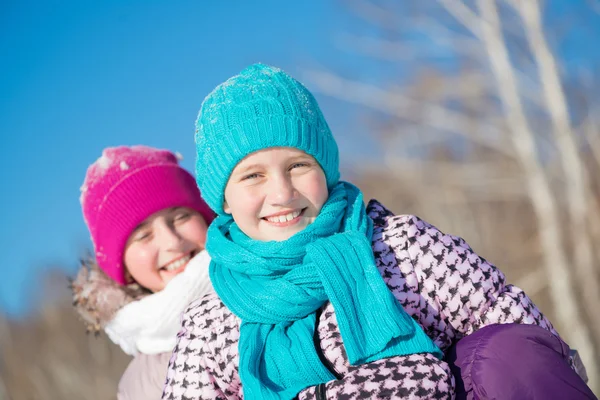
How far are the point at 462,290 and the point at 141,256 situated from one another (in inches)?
65.5

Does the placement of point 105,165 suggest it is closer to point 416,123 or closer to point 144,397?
point 144,397

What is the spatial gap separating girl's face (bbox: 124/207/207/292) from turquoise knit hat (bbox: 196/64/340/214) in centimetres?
74

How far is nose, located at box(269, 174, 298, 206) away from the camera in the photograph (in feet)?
6.70

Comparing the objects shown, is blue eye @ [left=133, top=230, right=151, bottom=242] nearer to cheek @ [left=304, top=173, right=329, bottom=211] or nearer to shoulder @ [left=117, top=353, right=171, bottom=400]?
shoulder @ [left=117, top=353, right=171, bottom=400]

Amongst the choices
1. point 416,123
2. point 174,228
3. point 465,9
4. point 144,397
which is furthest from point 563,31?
point 144,397

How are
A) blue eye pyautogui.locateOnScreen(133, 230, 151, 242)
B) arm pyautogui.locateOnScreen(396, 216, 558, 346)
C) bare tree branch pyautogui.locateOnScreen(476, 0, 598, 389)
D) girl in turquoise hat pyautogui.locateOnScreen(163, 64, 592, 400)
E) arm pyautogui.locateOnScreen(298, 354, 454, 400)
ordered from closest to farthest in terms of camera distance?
arm pyautogui.locateOnScreen(298, 354, 454, 400), girl in turquoise hat pyautogui.locateOnScreen(163, 64, 592, 400), arm pyautogui.locateOnScreen(396, 216, 558, 346), blue eye pyautogui.locateOnScreen(133, 230, 151, 242), bare tree branch pyautogui.locateOnScreen(476, 0, 598, 389)

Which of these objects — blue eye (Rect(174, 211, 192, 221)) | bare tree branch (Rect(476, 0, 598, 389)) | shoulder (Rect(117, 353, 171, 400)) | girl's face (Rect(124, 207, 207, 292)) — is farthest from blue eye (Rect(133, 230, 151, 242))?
bare tree branch (Rect(476, 0, 598, 389))

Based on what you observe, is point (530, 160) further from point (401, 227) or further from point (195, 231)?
point (401, 227)

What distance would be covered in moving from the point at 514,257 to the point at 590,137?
7.10 metres

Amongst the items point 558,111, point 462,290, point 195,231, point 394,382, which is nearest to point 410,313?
point 462,290

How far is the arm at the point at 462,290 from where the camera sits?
1973 millimetres

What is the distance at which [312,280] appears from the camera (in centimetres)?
200

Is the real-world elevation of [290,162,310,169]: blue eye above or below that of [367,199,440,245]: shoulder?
above

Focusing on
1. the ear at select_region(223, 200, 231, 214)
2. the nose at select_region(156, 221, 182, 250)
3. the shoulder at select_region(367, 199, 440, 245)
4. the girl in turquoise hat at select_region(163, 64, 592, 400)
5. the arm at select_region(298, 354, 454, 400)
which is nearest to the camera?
the arm at select_region(298, 354, 454, 400)
